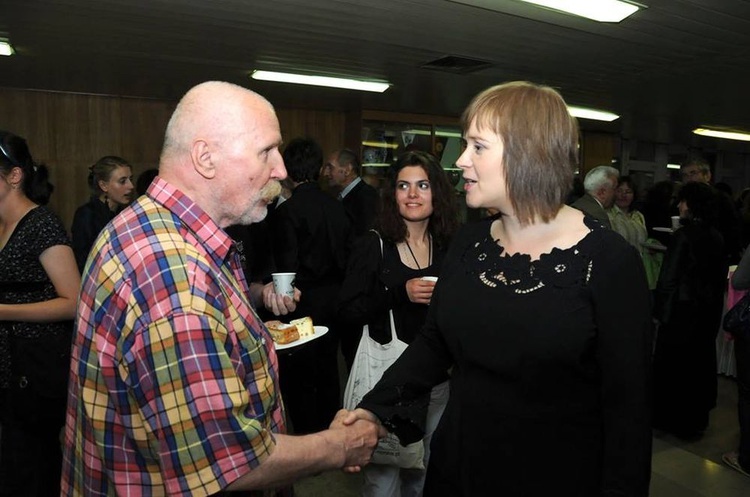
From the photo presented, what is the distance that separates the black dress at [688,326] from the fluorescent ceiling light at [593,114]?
4842 millimetres

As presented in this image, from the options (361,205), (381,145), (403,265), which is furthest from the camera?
(381,145)

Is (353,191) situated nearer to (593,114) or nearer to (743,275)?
(743,275)

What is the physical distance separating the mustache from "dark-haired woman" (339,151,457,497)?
3.10ft

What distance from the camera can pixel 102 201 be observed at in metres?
4.28

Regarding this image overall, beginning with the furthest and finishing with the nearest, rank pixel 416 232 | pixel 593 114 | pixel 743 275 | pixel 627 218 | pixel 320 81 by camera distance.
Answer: pixel 593 114
pixel 320 81
pixel 627 218
pixel 743 275
pixel 416 232

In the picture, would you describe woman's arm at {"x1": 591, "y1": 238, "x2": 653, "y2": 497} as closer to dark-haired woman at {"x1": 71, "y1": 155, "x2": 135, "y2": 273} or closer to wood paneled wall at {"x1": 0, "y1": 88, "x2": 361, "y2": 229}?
dark-haired woman at {"x1": 71, "y1": 155, "x2": 135, "y2": 273}

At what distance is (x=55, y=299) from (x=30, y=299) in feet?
0.33

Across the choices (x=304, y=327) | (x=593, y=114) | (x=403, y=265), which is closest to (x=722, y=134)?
(x=593, y=114)

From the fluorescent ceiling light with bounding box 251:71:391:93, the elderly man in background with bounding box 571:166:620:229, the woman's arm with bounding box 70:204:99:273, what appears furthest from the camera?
the fluorescent ceiling light with bounding box 251:71:391:93

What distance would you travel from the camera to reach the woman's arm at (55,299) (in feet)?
7.03

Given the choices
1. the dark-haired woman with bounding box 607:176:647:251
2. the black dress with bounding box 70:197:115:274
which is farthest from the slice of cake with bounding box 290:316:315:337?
the dark-haired woman with bounding box 607:176:647:251

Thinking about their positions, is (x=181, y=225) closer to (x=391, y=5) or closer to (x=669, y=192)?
(x=391, y=5)

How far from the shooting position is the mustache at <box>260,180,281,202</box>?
4.48ft

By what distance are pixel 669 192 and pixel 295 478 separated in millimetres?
6190
